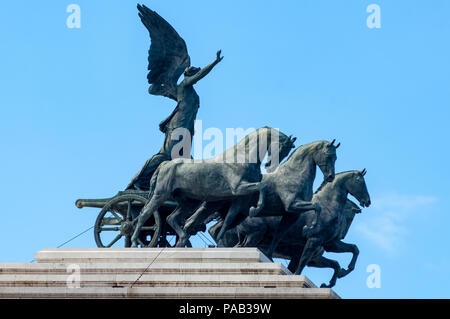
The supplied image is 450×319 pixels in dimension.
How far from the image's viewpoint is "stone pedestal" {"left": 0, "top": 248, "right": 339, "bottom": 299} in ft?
132

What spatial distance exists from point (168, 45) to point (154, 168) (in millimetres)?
2995

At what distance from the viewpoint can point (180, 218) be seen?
147ft

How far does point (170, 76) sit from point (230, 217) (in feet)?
15.6

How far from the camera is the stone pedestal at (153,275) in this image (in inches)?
1587

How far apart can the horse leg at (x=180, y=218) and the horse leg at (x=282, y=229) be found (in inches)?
81.1

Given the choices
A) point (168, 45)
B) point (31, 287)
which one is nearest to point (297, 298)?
point (31, 287)

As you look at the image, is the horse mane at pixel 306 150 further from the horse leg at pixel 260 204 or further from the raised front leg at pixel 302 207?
the horse leg at pixel 260 204

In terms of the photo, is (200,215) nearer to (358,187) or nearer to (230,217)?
(230,217)

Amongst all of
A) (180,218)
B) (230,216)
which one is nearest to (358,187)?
(230,216)

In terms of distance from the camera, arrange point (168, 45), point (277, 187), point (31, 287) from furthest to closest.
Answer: point (168, 45) < point (277, 187) < point (31, 287)

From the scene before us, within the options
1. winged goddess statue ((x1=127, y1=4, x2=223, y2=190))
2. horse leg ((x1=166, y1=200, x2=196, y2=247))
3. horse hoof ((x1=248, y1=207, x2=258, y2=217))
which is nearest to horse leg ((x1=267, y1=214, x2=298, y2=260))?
horse hoof ((x1=248, y1=207, x2=258, y2=217))

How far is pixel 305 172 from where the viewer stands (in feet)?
146

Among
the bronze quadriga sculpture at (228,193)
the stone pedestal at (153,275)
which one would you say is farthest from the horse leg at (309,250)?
the stone pedestal at (153,275)
